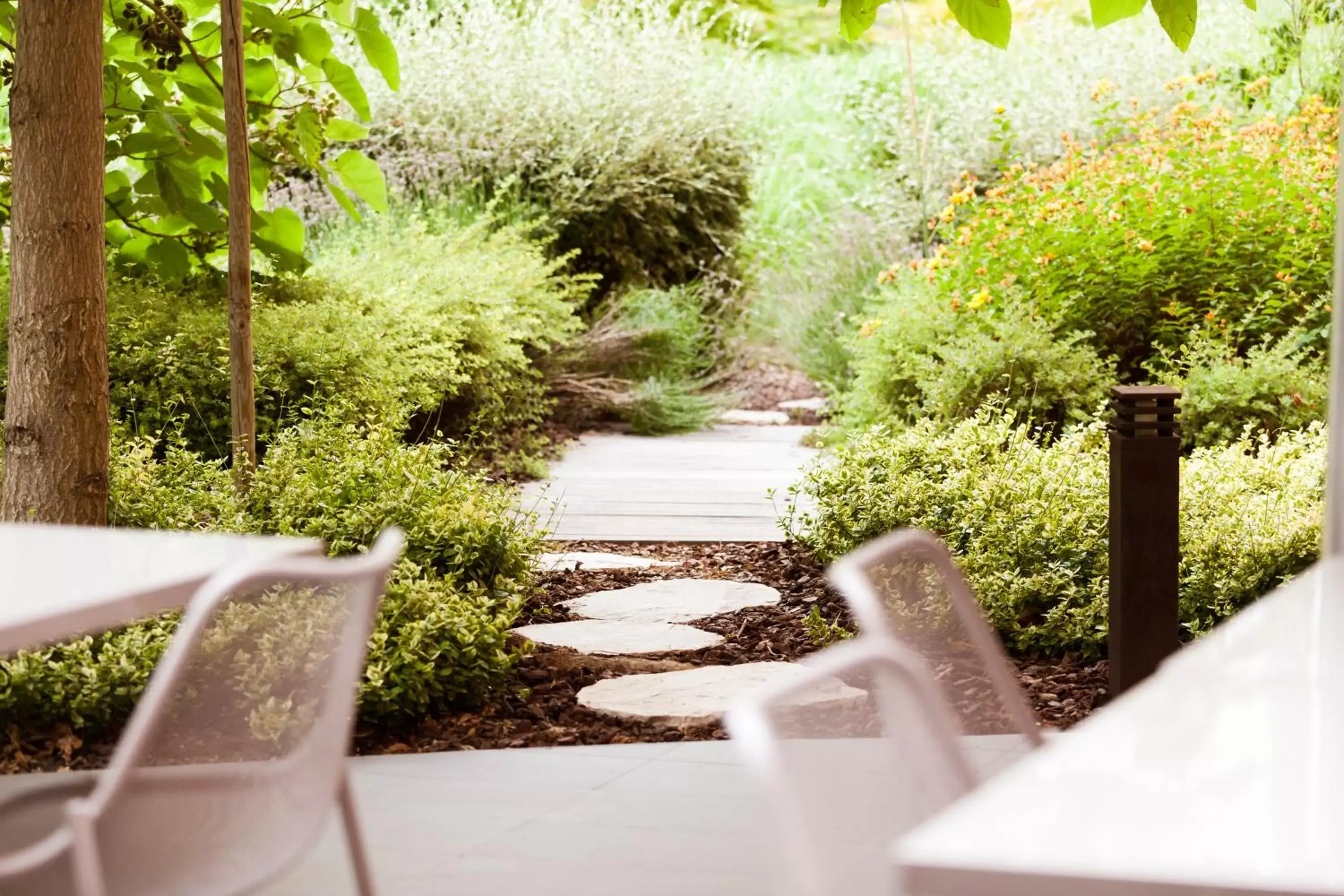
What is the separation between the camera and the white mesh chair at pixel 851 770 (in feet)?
3.78

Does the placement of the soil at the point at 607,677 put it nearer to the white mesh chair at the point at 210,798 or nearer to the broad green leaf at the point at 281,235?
the white mesh chair at the point at 210,798

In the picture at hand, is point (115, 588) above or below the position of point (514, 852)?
above

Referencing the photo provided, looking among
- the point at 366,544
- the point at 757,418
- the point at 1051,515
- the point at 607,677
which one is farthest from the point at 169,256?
the point at 757,418

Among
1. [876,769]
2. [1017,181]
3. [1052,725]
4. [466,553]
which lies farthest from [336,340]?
[876,769]

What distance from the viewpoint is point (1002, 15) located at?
339 centimetres

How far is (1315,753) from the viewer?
50.2 inches

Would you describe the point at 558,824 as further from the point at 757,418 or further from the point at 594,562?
the point at 757,418

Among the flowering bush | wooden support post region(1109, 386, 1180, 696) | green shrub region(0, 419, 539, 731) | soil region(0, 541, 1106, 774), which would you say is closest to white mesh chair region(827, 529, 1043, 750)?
soil region(0, 541, 1106, 774)

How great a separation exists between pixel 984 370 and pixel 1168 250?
1.31m

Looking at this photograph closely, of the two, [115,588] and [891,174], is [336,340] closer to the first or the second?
[115,588]

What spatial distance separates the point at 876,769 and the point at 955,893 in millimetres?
439

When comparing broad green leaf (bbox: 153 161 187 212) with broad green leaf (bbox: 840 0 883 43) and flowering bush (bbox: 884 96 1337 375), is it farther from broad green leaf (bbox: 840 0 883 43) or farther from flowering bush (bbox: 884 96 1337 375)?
flowering bush (bbox: 884 96 1337 375)

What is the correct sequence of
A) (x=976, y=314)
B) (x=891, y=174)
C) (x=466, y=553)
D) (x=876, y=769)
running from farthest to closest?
1. (x=891, y=174)
2. (x=976, y=314)
3. (x=466, y=553)
4. (x=876, y=769)

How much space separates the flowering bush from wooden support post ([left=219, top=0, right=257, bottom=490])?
398 cm
